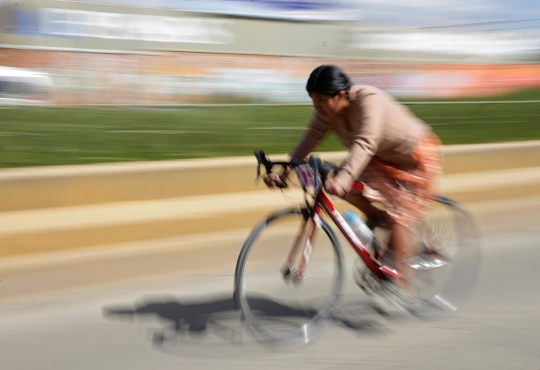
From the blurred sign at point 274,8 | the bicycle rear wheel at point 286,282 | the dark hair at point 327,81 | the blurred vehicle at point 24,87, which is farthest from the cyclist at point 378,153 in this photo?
the blurred sign at point 274,8

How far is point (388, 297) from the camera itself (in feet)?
16.0

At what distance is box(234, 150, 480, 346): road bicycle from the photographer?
432 centimetres

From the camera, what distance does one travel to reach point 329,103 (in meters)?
4.27

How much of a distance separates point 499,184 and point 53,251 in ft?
16.3

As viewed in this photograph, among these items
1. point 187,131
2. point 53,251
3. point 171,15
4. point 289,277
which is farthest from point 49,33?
point 289,277

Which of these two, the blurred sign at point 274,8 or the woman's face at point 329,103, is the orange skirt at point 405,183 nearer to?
the woman's face at point 329,103

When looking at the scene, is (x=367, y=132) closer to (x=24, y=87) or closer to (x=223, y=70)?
(x=24, y=87)

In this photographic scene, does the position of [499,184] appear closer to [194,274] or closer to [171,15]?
[194,274]

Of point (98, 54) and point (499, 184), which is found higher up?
point (98, 54)

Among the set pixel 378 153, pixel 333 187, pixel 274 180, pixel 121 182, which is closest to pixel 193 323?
pixel 274 180

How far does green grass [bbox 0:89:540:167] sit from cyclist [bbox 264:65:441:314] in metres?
3.43

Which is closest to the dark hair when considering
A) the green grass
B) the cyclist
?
the cyclist

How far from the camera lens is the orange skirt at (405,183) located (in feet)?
15.0

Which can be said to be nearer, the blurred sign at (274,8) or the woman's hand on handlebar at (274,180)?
the woman's hand on handlebar at (274,180)
